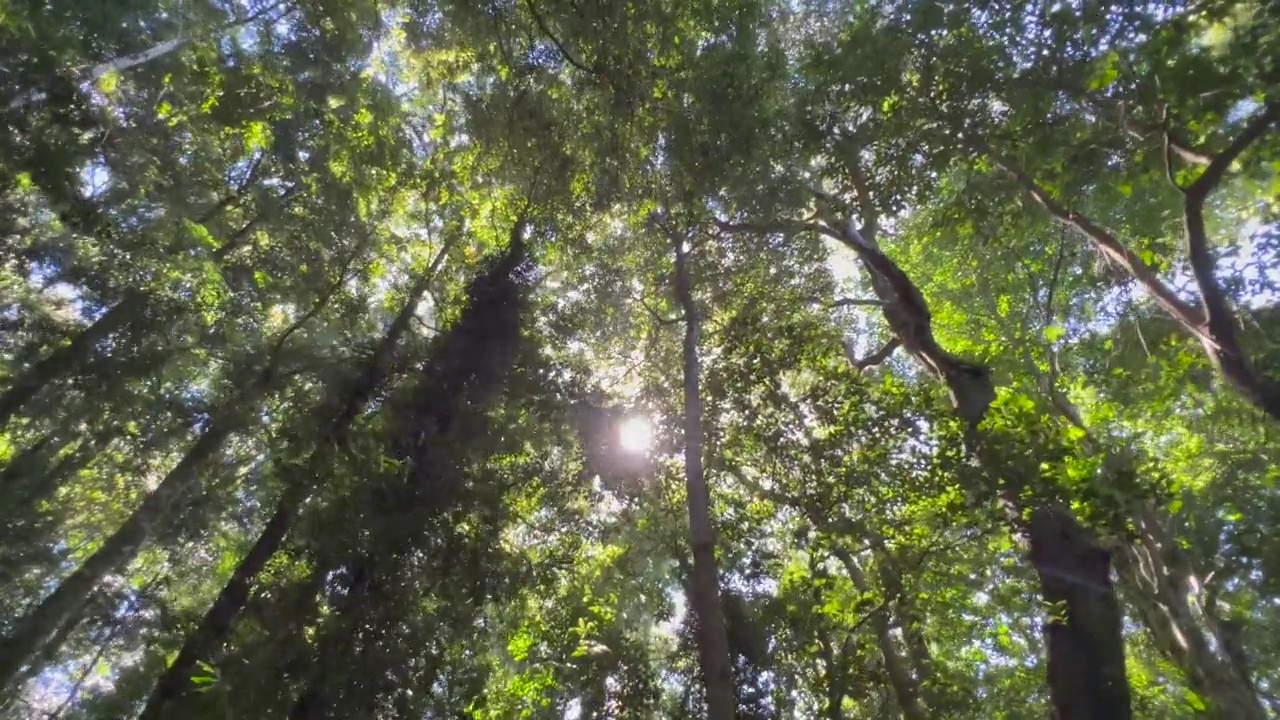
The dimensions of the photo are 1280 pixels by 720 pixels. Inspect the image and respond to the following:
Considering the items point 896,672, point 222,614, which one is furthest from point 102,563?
point 896,672

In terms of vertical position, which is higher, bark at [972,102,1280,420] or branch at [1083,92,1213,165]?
branch at [1083,92,1213,165]

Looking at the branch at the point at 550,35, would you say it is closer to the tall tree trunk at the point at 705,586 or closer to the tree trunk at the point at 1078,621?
the tall tree trunk at the point at 705,586

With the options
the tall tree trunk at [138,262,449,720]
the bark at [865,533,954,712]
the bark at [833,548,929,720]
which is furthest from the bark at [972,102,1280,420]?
the tall tree trunk at [138,262,449,720]

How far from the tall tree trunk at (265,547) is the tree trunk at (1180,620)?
848cm

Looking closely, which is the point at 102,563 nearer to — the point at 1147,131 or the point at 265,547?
the point at 265,547

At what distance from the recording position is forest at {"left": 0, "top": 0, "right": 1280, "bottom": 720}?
6734 mm

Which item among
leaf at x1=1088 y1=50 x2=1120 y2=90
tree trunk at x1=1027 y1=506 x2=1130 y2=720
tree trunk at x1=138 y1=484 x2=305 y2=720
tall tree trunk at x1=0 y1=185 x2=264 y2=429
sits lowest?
tree trunk at x1=1027 y1=506 x2=1130 y2=720

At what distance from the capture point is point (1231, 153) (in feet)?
17.3

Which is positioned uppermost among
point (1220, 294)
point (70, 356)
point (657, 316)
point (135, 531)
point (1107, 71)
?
point (657, 316)

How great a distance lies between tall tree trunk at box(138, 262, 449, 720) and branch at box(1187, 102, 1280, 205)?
860cm

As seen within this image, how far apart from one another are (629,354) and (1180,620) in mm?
6927

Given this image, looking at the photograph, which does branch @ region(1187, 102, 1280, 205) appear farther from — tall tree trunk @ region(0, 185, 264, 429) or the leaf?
tall tree trunk @ region(0, 185, 264, 429)

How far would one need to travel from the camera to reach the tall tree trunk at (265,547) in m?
7.42

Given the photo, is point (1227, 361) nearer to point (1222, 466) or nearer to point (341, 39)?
point (1222, 466)
